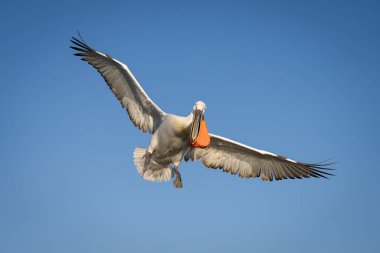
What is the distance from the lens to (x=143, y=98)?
11617mm

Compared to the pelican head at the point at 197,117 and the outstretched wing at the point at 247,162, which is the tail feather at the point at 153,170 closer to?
the outstretched wing at the point at 247,162

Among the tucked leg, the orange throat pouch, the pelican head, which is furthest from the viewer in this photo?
the tucked leg

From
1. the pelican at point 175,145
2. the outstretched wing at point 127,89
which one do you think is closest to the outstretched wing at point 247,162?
the pelican at point 175,145

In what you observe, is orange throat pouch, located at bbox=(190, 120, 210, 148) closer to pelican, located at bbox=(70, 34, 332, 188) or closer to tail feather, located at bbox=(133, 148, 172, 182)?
pelican, located at bbox=(70, 34, 332, 188)

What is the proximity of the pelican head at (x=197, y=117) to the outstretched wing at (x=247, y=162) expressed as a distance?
5.58 feet

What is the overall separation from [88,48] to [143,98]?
1.60m

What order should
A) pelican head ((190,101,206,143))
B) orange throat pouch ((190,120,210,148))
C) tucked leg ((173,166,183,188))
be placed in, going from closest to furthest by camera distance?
pelican head ((190,101,206,143))
orange throat pouch ((190,120,210,148))
tucked leg ((173,166,183,188))

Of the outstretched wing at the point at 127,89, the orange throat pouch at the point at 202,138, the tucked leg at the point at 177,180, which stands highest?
the outstretched wing at the point at 127,89

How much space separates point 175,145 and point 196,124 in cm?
78

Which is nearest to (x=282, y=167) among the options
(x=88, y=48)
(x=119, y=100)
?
(x=119, y=100)

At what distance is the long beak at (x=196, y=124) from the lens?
10188mm

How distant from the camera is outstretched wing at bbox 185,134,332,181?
12117 millimetres

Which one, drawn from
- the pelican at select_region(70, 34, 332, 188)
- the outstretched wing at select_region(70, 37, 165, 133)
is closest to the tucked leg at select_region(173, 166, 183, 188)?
the pelican at select_region(70, 34, 332, 188)

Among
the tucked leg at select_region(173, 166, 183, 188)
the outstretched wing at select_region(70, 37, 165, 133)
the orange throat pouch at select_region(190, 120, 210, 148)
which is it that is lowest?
the tucked leg at select_region(173, 166, 183, 188)
